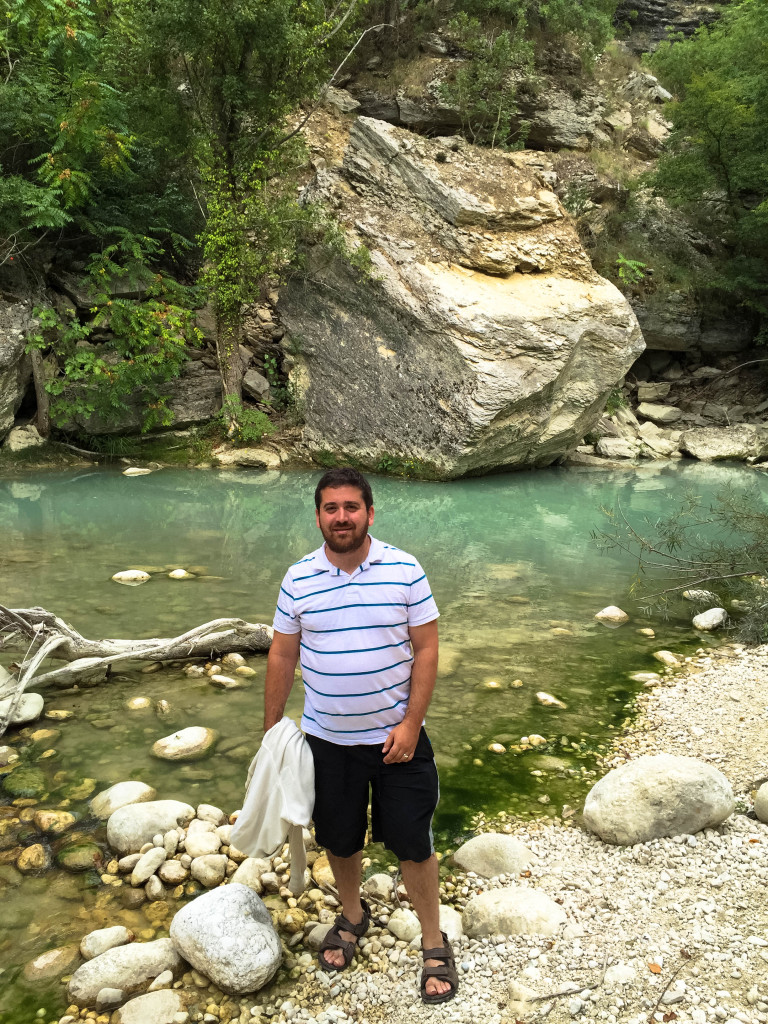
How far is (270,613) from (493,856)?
3637mm

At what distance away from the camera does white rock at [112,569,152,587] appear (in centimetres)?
687

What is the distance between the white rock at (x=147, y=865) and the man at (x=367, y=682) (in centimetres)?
103

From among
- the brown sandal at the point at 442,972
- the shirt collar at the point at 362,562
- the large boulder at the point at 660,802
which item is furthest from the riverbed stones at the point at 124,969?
the large boulder at the point at 660,802

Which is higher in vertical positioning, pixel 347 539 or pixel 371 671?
pixel 347 539

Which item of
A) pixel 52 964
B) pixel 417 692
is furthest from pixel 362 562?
pixel 52 964

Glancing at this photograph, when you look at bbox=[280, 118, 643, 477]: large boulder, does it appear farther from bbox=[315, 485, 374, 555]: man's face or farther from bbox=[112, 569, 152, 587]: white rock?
bbox=[315, 485, 374, 555]: man's face

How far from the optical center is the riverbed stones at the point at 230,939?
91.2 inches

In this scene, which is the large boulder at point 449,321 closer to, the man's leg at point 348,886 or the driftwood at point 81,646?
the driftwood at point 81,646

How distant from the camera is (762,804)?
3031 mm

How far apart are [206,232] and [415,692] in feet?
43.0

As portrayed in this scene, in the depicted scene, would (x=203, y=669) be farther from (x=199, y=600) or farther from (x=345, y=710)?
(x=345, y=710)

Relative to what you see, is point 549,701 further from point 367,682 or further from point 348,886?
point 367,682

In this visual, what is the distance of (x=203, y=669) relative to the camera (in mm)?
5031

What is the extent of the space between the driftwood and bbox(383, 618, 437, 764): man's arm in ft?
9.12
